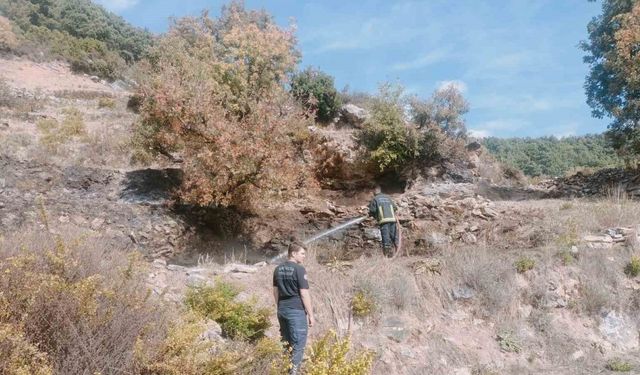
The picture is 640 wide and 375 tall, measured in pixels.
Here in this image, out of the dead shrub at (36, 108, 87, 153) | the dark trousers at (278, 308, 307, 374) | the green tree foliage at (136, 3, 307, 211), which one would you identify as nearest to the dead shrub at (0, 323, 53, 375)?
the dark trousers at (278, 308, 307, 374)

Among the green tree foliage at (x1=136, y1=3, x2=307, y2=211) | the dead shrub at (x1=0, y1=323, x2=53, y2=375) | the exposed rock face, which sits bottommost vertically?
the dead shrub at (x1=0, y1=323, x2=53, y2=375)

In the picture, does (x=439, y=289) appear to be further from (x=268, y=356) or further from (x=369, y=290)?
(x=268, y=356)

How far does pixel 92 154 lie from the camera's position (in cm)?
1488

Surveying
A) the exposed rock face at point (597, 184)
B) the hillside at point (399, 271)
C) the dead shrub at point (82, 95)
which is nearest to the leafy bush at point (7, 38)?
the dead shrub at point (82, 95)

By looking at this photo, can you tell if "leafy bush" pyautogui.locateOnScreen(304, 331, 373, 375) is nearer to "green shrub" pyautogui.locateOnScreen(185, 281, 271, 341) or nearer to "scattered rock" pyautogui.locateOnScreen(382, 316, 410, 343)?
"green shrub" pyautogui.locateOnScreen(185, 281, 271, 341)

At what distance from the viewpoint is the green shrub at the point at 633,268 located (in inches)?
319

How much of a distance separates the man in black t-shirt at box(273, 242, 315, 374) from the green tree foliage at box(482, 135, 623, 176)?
85.1 ft

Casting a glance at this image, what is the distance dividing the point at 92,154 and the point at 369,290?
10887 mm

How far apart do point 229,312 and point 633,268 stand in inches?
258

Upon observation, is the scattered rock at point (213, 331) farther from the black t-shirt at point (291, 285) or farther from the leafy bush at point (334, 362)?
the leafy bush at point (334, 362)

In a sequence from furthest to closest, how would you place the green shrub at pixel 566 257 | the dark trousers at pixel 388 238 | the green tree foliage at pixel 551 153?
the green tree foliage at pixel 551 153 < the dark trousers at pixel 388 238 < the green shrub at pixel 566 257

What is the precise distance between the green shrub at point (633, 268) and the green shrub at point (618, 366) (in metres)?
1.84

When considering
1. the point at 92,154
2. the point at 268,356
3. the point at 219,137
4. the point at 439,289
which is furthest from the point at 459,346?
the point at 92,154

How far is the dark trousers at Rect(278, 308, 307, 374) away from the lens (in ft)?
16.8
